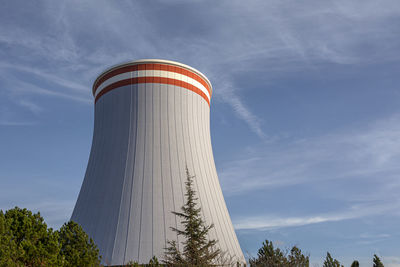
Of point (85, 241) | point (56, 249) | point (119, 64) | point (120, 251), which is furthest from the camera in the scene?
point (119, 64)

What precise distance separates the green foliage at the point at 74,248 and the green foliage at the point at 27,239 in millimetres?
302

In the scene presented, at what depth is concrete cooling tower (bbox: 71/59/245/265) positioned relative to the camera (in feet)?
33.1

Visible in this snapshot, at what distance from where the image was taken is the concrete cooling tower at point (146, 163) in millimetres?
10086

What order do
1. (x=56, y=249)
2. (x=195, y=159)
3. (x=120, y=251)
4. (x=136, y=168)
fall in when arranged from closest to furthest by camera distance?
(x=56, y=249)
(x=120, y=251)
(x=136, y=168)
(x=195, y=159)

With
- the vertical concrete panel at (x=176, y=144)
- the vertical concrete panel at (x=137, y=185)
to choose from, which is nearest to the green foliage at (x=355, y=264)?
the vertical concrete panel at (x=176, y=144)

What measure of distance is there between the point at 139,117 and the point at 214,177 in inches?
124

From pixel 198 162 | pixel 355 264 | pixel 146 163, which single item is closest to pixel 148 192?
pixel 146 163

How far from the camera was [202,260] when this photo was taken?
8094 millimetres

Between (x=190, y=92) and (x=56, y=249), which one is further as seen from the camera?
(x=190, y=92)

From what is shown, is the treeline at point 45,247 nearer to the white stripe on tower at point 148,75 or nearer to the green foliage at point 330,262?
the green foliage at point 330,262

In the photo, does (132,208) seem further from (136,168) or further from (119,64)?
(119,64)

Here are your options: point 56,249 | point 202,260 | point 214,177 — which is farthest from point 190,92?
point 56,249

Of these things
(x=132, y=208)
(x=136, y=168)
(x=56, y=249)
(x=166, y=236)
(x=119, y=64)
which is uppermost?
(x=119, y=64)

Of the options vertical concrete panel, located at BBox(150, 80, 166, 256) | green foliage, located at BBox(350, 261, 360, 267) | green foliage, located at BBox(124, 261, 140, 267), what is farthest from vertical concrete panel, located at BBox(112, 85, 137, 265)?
green foliage, located at BBox(350, 261, 360, 267)
